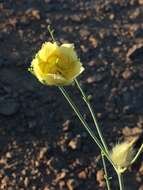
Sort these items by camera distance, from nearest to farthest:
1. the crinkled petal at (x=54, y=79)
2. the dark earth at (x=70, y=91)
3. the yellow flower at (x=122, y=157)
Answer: the crinkled petal at (x=54, y=79)
the yellow flower at (x=122, y=157)
the dark earth at (x=70, y=91)

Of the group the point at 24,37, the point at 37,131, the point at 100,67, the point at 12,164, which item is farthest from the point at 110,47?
the point at 12,164

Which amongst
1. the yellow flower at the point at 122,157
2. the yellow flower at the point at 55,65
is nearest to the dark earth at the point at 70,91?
the yellow flower at the point at 122,157

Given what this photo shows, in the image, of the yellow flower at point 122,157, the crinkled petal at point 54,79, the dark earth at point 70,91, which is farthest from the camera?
the dark earth at point 70,91

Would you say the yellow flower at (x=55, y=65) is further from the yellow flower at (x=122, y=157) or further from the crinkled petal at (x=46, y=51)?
the yellow flower at (x=122, y=157)

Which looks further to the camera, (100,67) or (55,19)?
(55,19)

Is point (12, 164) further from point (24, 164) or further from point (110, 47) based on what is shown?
point (110, 47)

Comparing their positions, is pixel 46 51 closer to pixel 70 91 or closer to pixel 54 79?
pixel 54 79

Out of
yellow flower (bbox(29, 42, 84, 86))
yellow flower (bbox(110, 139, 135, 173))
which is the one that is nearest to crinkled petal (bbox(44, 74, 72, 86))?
yellow flower (bbox(29, 42, 84, 86))
